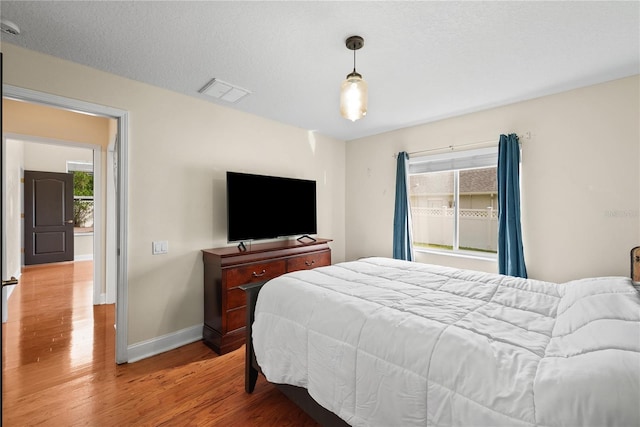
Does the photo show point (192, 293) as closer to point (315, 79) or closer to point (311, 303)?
point (311, 303)

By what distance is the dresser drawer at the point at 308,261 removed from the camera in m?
3.34

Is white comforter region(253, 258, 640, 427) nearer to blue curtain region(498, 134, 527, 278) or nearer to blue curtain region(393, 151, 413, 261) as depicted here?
blue curtain region(498, 134, 527, 278)

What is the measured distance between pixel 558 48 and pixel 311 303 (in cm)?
246

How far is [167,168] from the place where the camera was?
2803 mm

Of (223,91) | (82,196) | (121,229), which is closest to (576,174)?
(223,91)

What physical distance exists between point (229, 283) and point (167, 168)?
1.26m

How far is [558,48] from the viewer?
2059 millimetres

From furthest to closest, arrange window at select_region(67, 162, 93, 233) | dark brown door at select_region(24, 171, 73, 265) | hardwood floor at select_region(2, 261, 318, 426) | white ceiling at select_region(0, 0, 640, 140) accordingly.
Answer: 1. window at select_region(67, 162, 93, 233)
2. dark brown door at select_region(24, 171, 73, 265)
3. hardwood floor at select_region(2, 261, 318, 426)
4. white ceiling at select_region(0, 0, 640, 140)

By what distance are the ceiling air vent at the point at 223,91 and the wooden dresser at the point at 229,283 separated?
156 centimetres

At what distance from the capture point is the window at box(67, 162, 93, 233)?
720cm

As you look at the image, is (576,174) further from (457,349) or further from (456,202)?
(457,349)

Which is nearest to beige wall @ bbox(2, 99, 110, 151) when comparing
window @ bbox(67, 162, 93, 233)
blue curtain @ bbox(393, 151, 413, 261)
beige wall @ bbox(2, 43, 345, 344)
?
beige wall @ bbox(2, 43, 345, 344)

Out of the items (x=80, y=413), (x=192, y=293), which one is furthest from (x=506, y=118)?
(x=80, y=413)

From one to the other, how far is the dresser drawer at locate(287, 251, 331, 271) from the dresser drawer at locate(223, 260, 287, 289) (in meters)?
0.11
